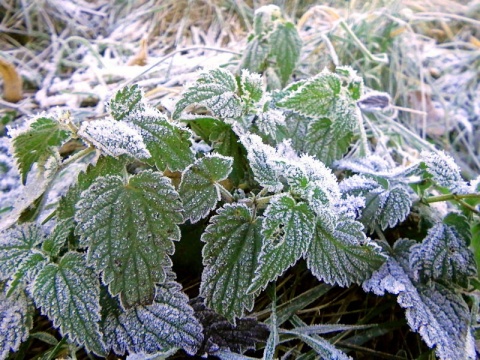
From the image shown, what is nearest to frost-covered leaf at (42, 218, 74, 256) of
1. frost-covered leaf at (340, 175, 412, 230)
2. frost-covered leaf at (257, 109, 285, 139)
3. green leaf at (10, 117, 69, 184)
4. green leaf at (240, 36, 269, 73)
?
green leaf at (10, 117, 69, 184)

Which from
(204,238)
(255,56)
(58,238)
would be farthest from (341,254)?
(255,56)

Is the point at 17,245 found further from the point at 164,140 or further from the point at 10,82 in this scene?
the point at 10,82

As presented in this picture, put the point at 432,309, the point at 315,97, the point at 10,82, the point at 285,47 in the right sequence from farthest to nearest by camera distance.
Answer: the point at 10,82, the point at 285,47, the point at 315,97, the point at 432,309

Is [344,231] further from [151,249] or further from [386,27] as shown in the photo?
[386,27]

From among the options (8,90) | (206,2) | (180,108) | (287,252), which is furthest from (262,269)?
(206,2)

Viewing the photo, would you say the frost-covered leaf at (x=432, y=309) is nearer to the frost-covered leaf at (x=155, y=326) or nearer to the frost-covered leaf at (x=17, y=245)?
the frost-covered leaf at (x=155, y=326)

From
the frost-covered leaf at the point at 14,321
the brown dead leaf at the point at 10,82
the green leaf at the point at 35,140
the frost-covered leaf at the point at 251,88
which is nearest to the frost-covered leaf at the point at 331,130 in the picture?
the frost-covered leaf at the point at 251,88

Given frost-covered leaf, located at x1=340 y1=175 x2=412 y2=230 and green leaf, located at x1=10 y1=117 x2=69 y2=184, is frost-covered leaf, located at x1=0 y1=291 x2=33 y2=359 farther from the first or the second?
frost-covered leaf, located at x1=340 y1=175 x2=412 y2=230
